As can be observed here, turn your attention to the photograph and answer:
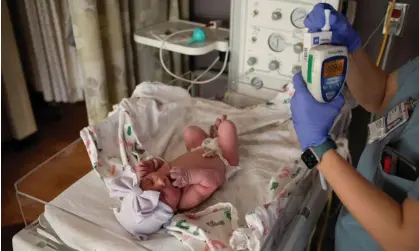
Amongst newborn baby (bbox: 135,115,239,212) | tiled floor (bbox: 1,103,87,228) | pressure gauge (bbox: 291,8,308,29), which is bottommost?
tiled floor (bbox: 1,103,87,228)

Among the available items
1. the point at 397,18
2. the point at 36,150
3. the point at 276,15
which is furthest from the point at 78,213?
the point at 36,150

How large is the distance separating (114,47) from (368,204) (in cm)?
115

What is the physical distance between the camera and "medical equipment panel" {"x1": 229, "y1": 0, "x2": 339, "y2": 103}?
1.46 meters

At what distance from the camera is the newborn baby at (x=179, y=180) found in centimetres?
101

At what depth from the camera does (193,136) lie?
52.2 inches

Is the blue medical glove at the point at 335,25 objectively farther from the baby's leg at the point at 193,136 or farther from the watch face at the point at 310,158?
the baby's leg at the point at 193,136

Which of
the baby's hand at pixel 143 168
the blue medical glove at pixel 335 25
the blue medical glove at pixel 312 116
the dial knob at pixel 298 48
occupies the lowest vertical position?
the baby's hand at pixel 143 168

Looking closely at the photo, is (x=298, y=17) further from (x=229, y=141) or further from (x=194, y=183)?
(x=194, y=183)

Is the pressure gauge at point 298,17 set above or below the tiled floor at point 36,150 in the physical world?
above

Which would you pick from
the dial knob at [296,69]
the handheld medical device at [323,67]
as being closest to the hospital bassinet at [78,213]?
the handheld medical device at [323,67]

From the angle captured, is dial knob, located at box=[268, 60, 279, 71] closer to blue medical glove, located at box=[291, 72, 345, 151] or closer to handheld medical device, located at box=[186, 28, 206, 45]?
handheld medical device, located at box=[186, 28, 206, 45]

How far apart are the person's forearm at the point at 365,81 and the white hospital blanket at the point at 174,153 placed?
10.2 inches

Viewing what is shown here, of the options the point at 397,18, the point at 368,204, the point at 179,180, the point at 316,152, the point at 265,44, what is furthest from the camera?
the point at 265,44

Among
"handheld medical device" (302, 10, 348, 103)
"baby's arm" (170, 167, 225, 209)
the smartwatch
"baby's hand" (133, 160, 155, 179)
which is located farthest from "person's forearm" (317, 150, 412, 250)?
"baby's hand" (133, 160, 155, 179)
